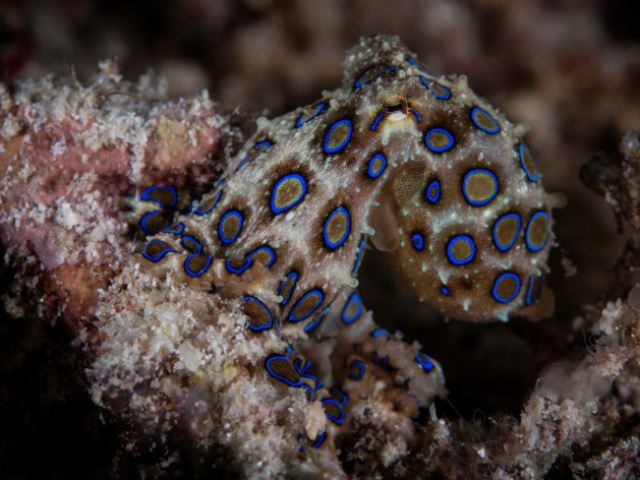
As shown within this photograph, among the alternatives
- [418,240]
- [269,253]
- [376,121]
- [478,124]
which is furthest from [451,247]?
[269,253]

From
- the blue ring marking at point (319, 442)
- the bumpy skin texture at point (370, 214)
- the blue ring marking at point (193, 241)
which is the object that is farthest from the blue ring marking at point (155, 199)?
the blue ring marking at point (319, 442)

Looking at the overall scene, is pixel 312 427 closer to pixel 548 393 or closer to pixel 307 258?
pixel 307 258

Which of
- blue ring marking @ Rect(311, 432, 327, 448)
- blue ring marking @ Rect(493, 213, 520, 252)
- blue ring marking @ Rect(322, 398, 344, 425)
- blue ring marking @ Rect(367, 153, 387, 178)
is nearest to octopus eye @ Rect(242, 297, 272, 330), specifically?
blue ring marking @ Rect(311, 432, 327, 448)

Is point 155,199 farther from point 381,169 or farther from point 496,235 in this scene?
point 496,235

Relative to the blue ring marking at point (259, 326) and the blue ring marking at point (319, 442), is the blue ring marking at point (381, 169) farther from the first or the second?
the blue ring marking at point (319, 442)

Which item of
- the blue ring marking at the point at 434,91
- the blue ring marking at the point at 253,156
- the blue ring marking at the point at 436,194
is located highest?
the blue ring marking at the point at 434,91

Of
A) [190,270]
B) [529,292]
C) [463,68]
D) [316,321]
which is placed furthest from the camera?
[463,68]

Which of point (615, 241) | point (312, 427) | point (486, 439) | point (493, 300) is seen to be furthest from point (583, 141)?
point (312, 427)
